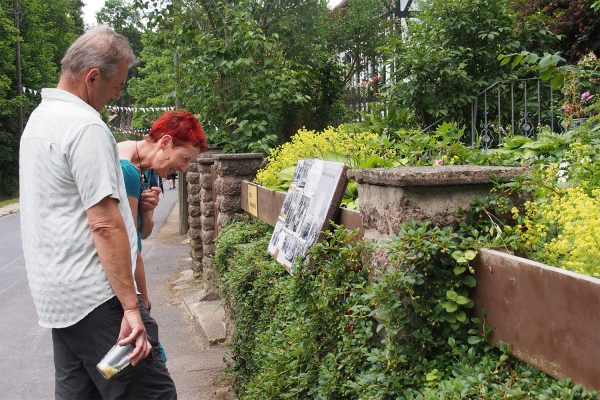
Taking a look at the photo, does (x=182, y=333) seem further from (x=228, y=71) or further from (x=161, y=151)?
(x=161, y=151)

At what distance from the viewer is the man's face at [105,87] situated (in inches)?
107

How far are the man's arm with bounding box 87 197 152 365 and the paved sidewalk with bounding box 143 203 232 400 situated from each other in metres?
2.80

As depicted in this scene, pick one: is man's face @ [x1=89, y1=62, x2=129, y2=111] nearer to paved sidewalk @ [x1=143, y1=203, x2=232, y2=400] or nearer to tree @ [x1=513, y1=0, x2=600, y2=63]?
paved sidewalk @ [x1=143, y1=203, x2=232, y2=400]

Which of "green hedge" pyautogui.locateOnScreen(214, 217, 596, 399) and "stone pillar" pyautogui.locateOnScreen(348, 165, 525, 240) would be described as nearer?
"green hedge" pyautogui.locateOnScreen(214, 217, 596, 399)

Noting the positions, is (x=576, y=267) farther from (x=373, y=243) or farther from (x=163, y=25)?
(x=163, y=25)

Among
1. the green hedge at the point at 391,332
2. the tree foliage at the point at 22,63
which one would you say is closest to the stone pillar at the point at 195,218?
the green hedge at the point at 391,332

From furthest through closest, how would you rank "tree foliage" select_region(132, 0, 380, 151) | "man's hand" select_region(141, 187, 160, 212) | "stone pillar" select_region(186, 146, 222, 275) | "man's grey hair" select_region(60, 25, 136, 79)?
"stone pillar" select_region(186, 146, 222, 275) → "tree foliage" select_region(132, 0, 380, 151) → "man's hand" select_region(141, 187, 160, 212) → "man's grey hair" select_region(60, 25, 136, 79)

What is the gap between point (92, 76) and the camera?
8.84 ft

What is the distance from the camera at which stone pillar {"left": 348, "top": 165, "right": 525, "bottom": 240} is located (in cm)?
252

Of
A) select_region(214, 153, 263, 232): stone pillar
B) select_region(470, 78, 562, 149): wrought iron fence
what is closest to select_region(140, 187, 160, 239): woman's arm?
select_region(214, 153, 263, 232): stone pillar

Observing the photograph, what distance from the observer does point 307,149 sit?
548 cm

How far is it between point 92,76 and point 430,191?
1.42 meters

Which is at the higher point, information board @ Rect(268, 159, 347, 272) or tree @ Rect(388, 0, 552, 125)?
tree @ Rect(388, 0, 552, 125)

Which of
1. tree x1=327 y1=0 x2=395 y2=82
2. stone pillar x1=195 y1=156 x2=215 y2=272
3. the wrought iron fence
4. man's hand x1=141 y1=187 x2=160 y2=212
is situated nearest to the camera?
man's hand x1=141 y1=187 x2=160 y2=212
